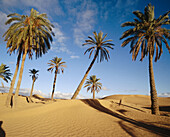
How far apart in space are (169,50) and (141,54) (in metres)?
3.19

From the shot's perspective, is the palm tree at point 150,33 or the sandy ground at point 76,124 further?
the palm tree at point 150,33

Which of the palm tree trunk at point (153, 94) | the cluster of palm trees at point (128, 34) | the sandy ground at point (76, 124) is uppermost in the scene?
the cluster of palm trees at point (128, 34)

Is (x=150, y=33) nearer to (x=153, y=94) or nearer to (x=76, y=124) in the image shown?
(x=153, y=94)

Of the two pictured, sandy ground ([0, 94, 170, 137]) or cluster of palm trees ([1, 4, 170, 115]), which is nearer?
sandy ground ([0, 94, 170, 137])

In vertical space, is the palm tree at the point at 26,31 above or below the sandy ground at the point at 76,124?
above

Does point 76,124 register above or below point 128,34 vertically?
below

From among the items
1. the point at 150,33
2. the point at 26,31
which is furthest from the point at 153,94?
the point at 26,31

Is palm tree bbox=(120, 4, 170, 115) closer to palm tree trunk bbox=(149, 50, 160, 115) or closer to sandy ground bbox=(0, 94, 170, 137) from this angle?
palm tree trunk bbox=(149, 50, 160, 115)

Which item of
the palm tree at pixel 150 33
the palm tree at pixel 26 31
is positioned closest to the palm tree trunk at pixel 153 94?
the palm tree at pixel 150 33

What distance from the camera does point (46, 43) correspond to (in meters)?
16.9

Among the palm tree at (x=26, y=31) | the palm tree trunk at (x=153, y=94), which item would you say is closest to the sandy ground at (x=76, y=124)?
the palm tree trunk at (x=153, y=94)

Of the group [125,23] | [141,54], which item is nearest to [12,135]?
[141,54]

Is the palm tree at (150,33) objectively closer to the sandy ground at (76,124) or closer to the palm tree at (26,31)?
the sandy ground at (76,124)

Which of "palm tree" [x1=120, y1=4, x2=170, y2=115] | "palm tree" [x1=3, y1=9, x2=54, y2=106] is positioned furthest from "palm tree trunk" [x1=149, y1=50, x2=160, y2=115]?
"palm tree" [x1=3, y1=9, x2=54, y2=106]
